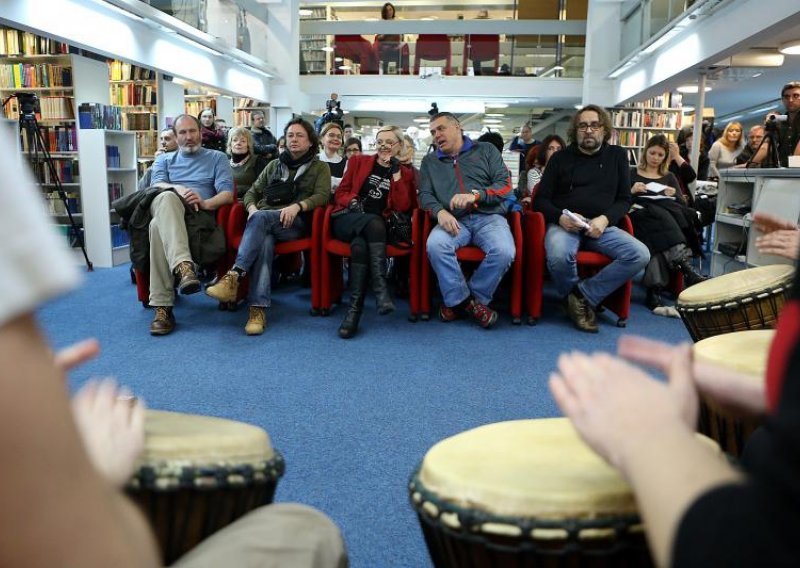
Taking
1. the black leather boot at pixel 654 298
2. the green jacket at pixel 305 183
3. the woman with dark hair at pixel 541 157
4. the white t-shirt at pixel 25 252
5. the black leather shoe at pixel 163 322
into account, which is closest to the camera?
the white t-shirt at pixel 25 252

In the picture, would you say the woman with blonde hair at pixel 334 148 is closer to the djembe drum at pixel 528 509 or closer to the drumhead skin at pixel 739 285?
the drumhead skin at pixel 739 285

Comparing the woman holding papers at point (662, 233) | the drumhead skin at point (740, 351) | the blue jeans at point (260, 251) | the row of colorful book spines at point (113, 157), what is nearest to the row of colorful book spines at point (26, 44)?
the row of colorful book spines at point (113, 157)

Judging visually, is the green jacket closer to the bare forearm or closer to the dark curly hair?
the dark curly hair

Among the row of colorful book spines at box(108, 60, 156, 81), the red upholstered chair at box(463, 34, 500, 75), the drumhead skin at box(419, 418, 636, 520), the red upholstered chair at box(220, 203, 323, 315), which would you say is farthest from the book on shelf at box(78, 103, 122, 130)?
the red upholstered chair at box(463, 34, 500, 75)

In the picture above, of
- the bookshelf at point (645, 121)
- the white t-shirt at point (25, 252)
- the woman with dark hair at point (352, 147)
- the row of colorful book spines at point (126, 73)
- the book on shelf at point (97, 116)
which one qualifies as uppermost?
the row of colorful book spines at point (126, 73)

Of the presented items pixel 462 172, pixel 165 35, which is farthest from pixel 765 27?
pixel 165 35

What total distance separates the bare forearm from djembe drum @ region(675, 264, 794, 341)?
49.2 inches

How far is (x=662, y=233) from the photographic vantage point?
4.48 metres

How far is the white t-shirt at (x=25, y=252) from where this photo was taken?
1.05 ft

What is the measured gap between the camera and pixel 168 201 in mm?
3791

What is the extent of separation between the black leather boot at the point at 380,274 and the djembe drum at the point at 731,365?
8.77 ft

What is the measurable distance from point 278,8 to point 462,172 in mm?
10017

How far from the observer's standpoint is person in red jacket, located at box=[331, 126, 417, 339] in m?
3.89

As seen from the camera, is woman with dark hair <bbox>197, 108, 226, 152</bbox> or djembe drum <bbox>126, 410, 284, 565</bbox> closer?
djembe drum <bbox>126, 410, 284, 565</bbox>
